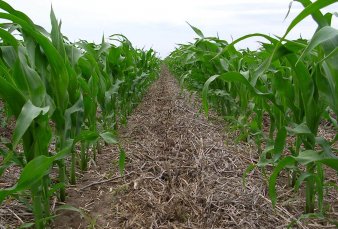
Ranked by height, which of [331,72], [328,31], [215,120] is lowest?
[215,120]

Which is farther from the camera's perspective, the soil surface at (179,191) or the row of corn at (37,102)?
the soil surface at (179,191)

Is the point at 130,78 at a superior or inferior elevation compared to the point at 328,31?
inferior

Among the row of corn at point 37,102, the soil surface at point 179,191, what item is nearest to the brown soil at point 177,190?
the soil surface at point 179,191

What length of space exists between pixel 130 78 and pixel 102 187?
2160mm

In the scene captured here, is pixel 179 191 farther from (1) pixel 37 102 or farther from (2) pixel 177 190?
(1) pixel 37 102

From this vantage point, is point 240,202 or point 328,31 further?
point 240,202

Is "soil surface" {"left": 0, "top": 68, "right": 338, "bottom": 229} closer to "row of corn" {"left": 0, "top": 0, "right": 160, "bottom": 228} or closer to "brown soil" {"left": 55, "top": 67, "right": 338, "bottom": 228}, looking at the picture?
"brown soil" {"left": 55, "top": 67, "right": 338, "bottom": 228}

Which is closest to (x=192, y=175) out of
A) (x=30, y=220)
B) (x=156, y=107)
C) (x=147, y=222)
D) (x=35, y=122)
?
(x=147, y=222)

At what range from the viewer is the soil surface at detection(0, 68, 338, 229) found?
1694 millimetres

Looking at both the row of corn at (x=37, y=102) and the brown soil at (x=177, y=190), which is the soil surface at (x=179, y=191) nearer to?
the brown soil at (x=177, y=190)

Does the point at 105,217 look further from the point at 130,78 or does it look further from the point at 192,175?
the point at 130,78

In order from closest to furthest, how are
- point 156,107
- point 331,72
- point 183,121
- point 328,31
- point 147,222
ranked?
1. point 328,31
2. point 331,72
3. point 147,222
4. point 183,121
5. point 156,107

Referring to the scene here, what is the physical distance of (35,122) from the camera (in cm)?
139

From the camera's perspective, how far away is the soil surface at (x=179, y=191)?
1.69 metres
